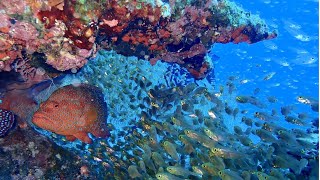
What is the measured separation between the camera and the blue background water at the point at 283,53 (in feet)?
60.7

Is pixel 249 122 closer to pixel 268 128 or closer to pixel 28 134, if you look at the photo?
pixel 268 128

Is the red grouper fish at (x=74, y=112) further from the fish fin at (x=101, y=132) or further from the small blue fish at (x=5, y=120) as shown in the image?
the small blue fish at (x=5, y=120)

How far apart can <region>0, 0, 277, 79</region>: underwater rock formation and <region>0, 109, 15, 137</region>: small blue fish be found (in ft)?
4.88

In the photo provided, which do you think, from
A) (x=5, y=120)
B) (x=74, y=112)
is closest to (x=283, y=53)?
(x=74, y=112)

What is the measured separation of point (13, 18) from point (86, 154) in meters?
3.67

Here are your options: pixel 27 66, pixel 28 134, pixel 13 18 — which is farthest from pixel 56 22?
pixel 28 134

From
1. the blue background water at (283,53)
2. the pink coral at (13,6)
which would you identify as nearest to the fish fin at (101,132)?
the pink coral at (13,6)

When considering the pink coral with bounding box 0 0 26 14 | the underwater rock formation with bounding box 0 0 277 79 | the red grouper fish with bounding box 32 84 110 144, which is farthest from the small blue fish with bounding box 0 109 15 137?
the pink coral with bounding box 0 0 26 14

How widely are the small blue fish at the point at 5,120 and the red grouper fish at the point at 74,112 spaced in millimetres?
1003

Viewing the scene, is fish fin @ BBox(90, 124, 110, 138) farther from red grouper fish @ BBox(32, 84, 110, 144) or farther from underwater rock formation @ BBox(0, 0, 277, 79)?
underwater rock formation @ BBox(0, 0, 277, 79)

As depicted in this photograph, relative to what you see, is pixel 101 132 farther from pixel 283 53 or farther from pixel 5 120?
pixel 283 53

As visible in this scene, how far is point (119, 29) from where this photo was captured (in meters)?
4.43

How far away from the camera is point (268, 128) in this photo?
6539mm

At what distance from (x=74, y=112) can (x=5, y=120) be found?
4.75 ft
